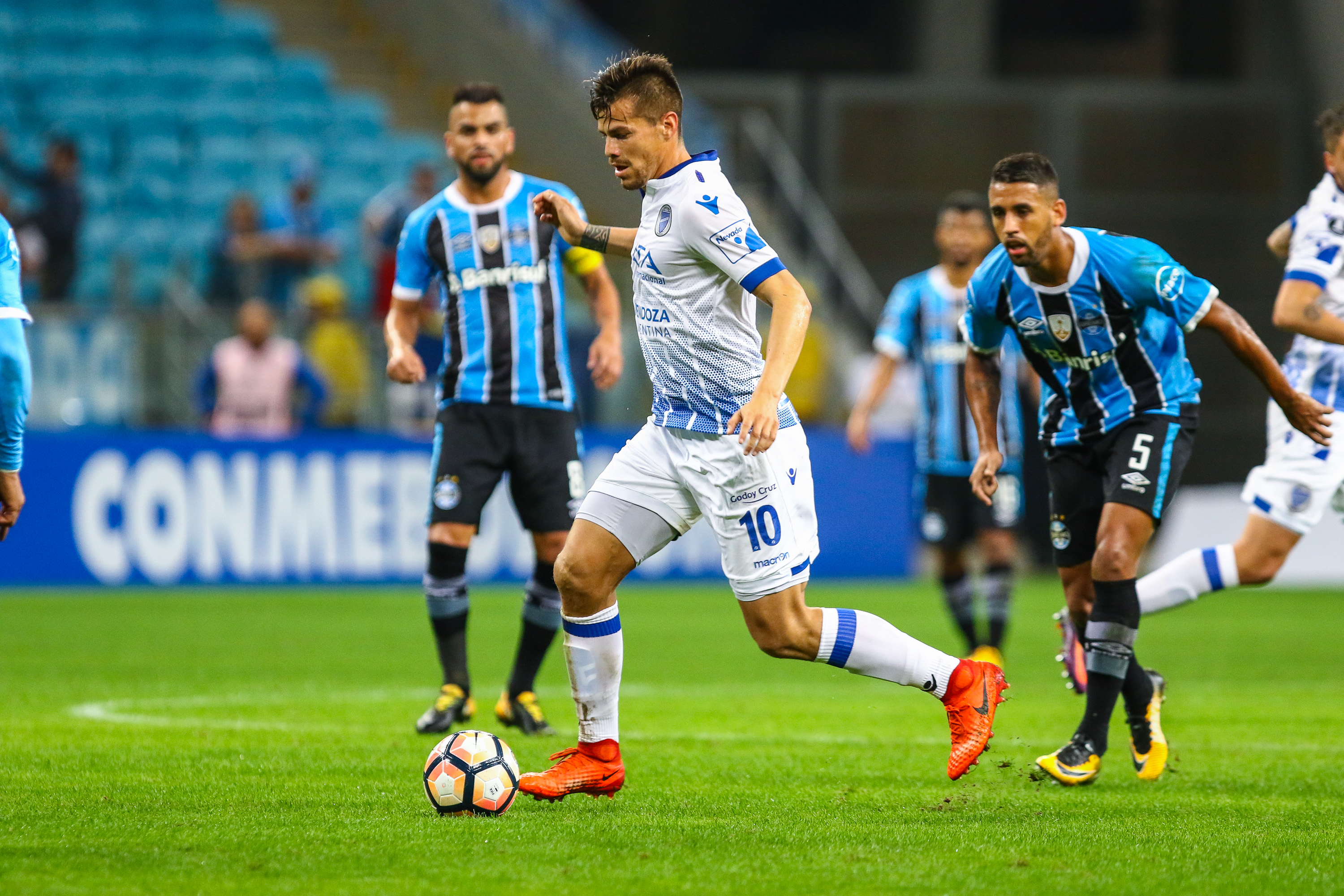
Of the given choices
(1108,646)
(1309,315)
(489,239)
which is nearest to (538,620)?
(489,239)

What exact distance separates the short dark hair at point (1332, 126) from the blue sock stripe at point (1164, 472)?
1.60 m

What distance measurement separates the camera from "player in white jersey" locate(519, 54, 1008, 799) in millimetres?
5375

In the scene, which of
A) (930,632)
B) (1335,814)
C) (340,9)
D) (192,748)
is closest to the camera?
(1335,814)

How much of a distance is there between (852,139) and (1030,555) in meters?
6.89

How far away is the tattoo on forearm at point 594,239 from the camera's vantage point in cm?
584

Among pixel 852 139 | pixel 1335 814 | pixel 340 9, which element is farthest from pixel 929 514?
pixel 340 9

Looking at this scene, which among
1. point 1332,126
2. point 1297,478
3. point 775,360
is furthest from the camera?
point 1297,478

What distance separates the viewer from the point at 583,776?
5.55 m

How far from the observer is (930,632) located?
Result: 11711 millimetres

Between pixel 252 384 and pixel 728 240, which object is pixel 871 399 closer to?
pixel 728 240

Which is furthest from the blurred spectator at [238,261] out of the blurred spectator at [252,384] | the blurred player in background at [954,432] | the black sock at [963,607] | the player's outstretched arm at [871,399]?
the black sock at [963,607]

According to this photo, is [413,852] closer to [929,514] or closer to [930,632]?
[929,514]

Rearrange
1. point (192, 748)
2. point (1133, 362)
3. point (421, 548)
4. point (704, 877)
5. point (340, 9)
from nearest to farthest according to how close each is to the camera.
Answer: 1. point (704, 877)
2. point (1133, 362)
3. point (192, 748)
4. point (421, 548)
5. point (340, 9)

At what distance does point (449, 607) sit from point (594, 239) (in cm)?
215
